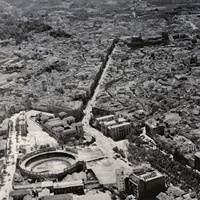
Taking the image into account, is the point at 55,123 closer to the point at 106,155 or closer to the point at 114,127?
the point at 114,127

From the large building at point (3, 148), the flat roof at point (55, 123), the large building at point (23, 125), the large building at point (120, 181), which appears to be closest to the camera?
the large building at point (120, 181)

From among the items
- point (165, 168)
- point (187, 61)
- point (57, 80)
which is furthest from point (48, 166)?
point (187, 61)

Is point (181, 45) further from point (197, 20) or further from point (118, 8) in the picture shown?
point (118, 8)

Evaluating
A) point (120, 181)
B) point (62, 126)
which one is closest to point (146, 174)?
point (120, 181)

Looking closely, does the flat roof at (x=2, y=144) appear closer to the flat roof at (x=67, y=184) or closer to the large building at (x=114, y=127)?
the flat roof at (x=67, y=184)

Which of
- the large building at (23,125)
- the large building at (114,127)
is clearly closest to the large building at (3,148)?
the large building at (23,125)

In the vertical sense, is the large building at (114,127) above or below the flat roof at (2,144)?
above
